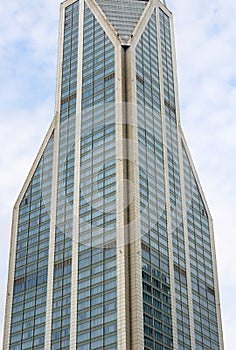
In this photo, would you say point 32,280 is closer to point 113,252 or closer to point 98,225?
point 98,225

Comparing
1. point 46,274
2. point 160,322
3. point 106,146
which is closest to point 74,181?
point 106,146

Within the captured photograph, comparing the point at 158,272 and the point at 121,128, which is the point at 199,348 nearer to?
the point at 158,272

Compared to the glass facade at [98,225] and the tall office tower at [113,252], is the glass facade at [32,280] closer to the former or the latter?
the tall office tower at [113,252]

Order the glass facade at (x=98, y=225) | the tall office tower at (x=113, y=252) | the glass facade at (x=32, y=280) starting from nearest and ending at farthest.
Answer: the glass facade at (x=98, y=225), the tall office tower at (x=113, y=252), the glass facade at (x=32, y=280)

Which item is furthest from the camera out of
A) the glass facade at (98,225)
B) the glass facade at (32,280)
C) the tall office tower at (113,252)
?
the glass facade at (32,280)

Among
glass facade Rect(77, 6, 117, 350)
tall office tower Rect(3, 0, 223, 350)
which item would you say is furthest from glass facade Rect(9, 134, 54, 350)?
glass facade Rect(77, 6, 117, 350)

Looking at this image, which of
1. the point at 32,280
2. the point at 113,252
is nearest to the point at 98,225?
the point at 113,252

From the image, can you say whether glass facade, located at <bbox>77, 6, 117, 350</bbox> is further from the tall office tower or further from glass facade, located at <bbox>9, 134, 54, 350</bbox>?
glass facade, located at <bbox>9, 134, 54, 350</bbox>

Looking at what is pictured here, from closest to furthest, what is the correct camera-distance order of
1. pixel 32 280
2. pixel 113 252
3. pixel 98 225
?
pixel 113 252, pixel 98 225, pixel 32 280

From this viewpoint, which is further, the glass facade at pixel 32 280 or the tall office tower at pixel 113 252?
the glass facade at pixel 32 280

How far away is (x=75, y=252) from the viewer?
6969 inches

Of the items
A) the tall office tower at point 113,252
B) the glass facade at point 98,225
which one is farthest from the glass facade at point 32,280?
the glass facade at point 98,225

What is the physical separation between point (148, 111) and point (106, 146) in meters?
20.9

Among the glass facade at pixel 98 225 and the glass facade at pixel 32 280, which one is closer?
the glass facade at pixel 98 225
